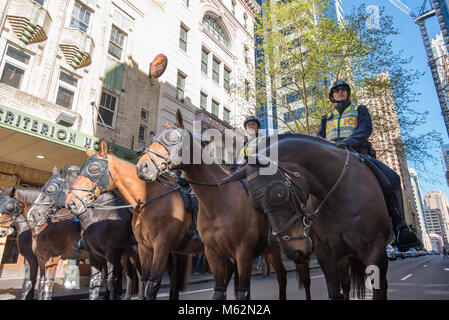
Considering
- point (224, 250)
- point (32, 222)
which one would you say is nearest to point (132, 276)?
point (32, 222)

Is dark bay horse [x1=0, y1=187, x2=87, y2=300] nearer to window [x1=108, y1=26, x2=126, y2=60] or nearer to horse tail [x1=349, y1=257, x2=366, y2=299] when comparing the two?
horse tail [x1=349, y1=257, x2=366, y2=299]

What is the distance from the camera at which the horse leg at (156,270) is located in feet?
13.3

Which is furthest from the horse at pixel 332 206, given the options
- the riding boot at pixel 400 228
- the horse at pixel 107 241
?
the horse at pixel 107 241

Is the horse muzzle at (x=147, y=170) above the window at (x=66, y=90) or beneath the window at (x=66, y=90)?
beneath

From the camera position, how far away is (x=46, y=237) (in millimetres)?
6723

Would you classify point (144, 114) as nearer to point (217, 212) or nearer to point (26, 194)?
point (26, 194)

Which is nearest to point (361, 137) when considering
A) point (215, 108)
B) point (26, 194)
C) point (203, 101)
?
point (26, 194)

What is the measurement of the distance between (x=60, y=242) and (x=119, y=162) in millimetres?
3582

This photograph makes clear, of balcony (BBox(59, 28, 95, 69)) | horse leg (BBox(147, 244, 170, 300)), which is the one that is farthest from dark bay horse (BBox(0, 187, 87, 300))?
balcony (BBox(59, 28, 95, 69))

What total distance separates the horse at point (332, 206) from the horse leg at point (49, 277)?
5981 mm

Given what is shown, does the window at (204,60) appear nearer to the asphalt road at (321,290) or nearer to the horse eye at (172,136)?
the asphalt road at (321,290)

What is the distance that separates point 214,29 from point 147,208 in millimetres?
26143

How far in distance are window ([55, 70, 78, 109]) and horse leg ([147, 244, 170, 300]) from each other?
12174 millimetres
